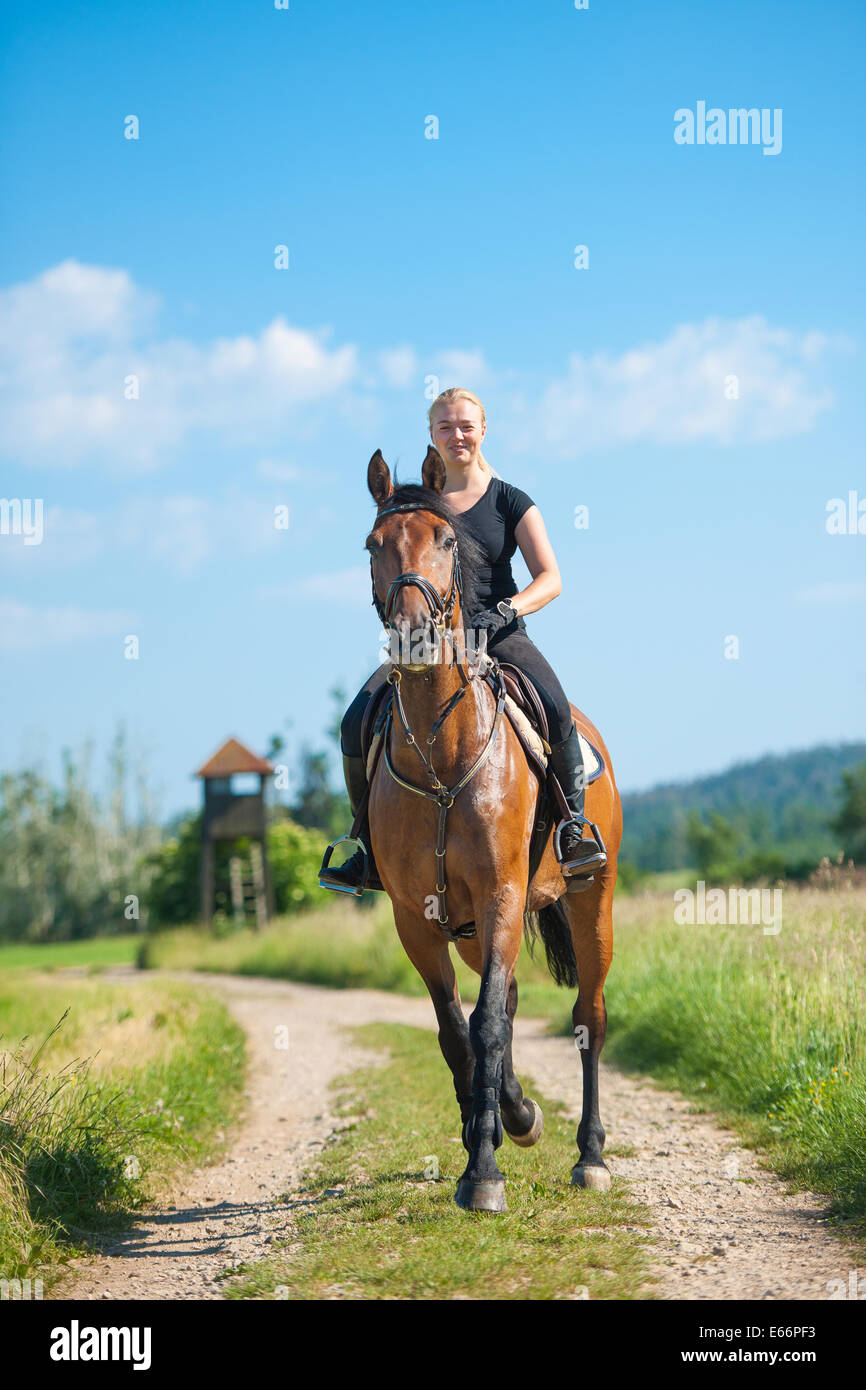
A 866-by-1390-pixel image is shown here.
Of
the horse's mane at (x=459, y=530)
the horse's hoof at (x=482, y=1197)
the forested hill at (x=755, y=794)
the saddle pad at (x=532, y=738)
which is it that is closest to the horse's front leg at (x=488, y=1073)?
the horse's hoof at (x=482, y=1197)

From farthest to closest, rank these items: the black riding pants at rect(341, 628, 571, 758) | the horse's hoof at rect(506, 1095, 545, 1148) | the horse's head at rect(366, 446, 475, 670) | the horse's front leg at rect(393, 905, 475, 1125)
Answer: the black riding pants at rect(341, 628, 571, 758) → the horse's hoof at rect(506, 1095, 545, 1148) → the horse's front leg at rect(393, 905, 475, 1125) → the horse's head at rect(366, 446, 475, 670)

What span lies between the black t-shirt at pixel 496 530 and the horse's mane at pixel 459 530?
0.34 meters

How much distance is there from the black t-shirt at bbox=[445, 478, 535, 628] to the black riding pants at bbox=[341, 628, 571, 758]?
268 millimetres

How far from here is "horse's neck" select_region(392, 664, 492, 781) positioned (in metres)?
5.21

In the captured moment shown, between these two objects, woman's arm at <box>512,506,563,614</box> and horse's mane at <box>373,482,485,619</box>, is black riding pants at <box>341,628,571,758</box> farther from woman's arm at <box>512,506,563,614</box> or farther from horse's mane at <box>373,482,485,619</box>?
horse's mane at <box>373,482,485,619</box>

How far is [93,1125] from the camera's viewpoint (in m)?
6.34

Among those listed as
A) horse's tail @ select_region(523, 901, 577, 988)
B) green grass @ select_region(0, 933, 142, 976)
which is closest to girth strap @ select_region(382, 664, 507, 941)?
horse's tail @ select_region(523, 901, 577, 988)

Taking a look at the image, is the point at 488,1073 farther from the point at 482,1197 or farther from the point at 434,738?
the point at 434,738

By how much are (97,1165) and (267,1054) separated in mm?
6794

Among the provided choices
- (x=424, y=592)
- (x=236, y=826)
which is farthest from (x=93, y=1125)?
(x=236, y=826)

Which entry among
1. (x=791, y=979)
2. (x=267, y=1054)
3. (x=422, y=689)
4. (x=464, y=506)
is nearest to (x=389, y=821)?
(x=422, y=689)

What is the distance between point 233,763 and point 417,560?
2861 centimetres
